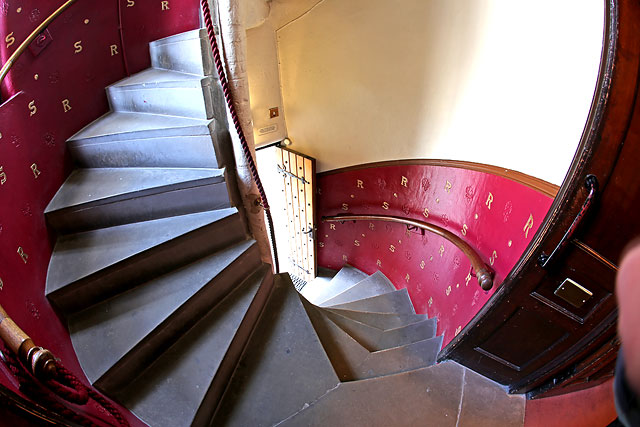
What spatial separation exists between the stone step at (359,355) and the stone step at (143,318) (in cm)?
72

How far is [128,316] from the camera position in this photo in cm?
187

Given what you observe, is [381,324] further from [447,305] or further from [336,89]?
[336,89]

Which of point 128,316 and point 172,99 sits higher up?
point 172,99

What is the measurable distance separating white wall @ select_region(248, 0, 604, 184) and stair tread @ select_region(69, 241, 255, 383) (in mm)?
1927

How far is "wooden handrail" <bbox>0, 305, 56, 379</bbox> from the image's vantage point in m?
0.97

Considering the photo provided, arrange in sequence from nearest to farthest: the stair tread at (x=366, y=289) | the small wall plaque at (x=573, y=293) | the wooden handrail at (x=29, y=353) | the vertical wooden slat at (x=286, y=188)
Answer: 1. the wooden handrail at (x=29, y=353)
2. the small wall plaque at (x=573, y=293)
3. the stair tread at (x=366, y=289)
4. the vertical wooden slat at (x=286, y=188)

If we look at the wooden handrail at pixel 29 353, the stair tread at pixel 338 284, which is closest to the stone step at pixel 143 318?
the wooden handrail at pixel 29 353

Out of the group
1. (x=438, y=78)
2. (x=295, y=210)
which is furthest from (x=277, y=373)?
(x=295, y=210)

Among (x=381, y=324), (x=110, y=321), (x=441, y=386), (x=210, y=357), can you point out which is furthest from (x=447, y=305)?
(x=110, y=321)

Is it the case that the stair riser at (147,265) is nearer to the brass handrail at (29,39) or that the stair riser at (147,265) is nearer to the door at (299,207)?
the brass handrail at (29,39)

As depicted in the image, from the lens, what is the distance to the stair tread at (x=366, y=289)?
406 cm

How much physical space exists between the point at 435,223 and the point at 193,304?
213cm

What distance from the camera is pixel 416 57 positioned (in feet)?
9.33

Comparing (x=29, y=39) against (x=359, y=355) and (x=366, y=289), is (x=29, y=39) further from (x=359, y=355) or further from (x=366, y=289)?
(x=366, y=289)
